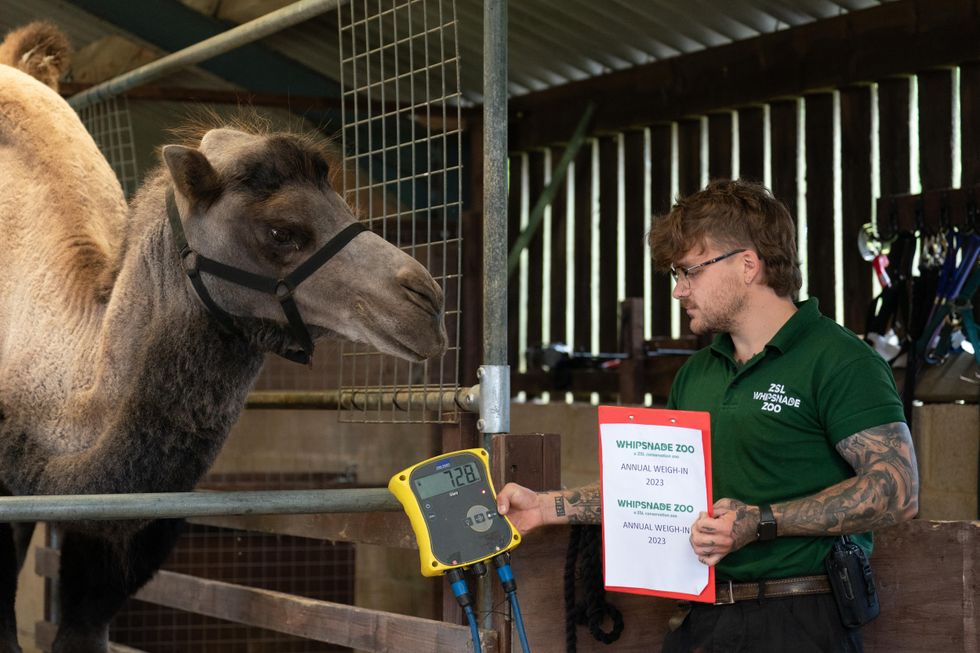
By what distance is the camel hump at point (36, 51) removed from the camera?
5.14 meters

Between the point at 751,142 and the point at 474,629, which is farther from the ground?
the point at 751,142

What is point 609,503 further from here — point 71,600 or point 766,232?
point 71,600

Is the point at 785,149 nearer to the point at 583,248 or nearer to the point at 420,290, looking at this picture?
the point at 583,248

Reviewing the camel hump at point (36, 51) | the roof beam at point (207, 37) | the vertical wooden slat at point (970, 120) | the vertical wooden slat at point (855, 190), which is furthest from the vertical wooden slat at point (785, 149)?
the camel hump at point (36, 51)

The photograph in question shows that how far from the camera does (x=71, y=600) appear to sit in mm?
4293

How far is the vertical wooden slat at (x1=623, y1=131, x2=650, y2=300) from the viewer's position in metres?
8.43

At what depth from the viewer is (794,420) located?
101 inches

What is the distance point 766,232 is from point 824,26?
461 centimetres

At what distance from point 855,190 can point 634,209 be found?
177 centimetres

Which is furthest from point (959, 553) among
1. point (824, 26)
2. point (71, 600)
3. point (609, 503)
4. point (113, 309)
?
point (824, 26)

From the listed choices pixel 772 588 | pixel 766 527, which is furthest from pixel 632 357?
pixel 766 527

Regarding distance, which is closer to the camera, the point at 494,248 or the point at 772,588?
the point at 772,588

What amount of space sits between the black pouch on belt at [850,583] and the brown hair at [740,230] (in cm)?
55

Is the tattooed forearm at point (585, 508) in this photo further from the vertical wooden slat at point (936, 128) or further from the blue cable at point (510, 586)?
the vertical wooden slat at point (936, 128)
